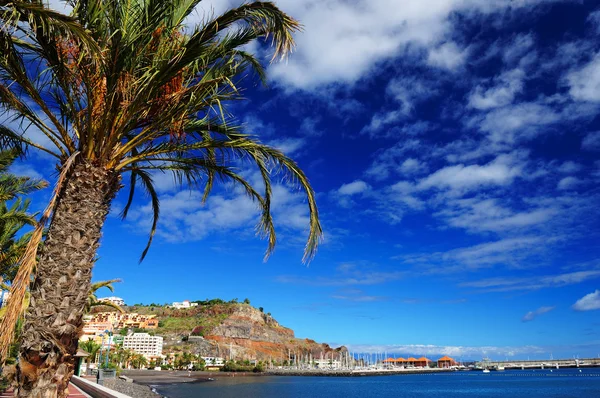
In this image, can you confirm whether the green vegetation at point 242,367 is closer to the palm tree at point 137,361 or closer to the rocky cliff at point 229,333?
the rocky cliff at point 229,333

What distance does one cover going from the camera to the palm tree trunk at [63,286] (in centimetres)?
417

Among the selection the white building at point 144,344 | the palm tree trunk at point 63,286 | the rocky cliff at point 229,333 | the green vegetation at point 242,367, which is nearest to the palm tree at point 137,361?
the white building at point 144,344

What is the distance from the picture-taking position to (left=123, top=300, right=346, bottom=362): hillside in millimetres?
139000

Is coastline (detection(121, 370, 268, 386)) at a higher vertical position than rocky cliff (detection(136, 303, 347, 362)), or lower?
lower

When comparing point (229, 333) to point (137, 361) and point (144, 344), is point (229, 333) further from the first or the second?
point (137, 361)

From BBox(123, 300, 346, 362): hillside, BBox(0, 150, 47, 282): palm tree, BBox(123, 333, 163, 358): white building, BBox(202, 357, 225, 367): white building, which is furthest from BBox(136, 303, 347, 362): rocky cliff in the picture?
BBox(0, 150, 47, 282): palm tree

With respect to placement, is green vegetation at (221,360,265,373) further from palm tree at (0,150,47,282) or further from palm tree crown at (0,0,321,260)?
palm tree crown at (0,0,321,260)

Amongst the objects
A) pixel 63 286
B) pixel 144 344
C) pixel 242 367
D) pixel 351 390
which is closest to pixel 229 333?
pixel 242 367

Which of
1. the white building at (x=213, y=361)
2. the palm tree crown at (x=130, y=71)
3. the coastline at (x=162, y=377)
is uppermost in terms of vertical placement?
the palm tree crown at (x=130, y=71)

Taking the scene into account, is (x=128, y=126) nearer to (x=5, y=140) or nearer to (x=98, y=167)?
(x=98, y=167)

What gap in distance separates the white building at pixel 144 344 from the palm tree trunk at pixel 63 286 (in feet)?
448

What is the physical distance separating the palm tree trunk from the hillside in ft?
461

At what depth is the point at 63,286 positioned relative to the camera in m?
4.39

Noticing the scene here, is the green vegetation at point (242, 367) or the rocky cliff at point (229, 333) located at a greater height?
the rocky cliff at point (229, 333)
